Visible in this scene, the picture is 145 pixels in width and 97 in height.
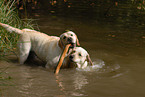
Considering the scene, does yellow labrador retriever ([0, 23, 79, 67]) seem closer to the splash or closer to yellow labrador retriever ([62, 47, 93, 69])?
yellow labrador retriever ([62, 47, 93, 69])

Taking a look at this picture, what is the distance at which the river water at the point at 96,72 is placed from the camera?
4828 mm

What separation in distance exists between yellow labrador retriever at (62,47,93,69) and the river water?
15cm

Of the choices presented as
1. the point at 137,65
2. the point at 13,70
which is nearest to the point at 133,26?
the point at 137,65

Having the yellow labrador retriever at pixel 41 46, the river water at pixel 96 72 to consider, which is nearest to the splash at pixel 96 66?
the river water at pixel 96 72

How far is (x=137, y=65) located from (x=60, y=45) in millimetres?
2100

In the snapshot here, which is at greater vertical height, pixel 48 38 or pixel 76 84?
pixel 48 38

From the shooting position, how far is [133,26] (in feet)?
36.8

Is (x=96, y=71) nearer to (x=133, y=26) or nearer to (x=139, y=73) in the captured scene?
(x=139, y=73)

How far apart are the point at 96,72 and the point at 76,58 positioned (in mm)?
584

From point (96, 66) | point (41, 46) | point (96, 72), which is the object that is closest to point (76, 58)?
point (96, 72)

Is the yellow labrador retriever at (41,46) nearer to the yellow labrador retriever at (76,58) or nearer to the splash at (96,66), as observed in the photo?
the yellow labrador retriever at (76,58)

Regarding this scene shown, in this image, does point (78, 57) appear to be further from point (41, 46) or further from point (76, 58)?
point (41, 46)

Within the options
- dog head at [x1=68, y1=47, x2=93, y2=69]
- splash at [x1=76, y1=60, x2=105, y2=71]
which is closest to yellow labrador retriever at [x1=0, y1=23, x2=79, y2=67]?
dog head at [x1=68, y1=47, x2=93, y2=69]

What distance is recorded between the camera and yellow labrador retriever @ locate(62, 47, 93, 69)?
6.10 metres
